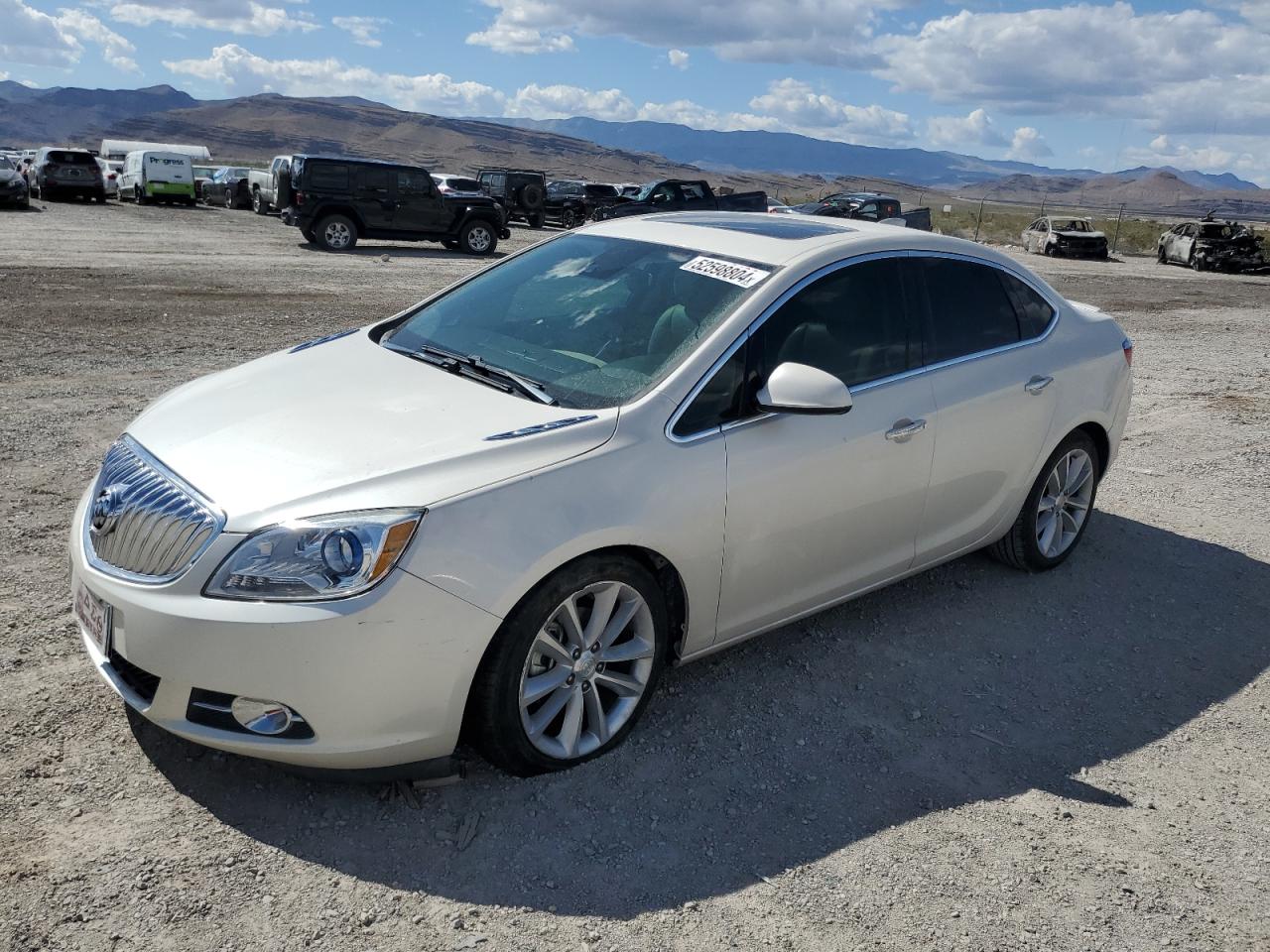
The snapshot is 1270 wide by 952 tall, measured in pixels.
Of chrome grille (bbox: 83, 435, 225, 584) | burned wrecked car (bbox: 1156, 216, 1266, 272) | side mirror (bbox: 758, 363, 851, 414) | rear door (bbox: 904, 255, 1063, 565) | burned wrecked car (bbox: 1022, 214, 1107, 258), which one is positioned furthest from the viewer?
burned wrecked car (bbox: 1022, 214, 1107, 258)

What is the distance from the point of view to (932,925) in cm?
284

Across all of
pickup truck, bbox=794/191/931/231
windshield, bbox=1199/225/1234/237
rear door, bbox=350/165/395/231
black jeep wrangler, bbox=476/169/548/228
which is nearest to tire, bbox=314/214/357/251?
rear door, bbox=350/165/395/231

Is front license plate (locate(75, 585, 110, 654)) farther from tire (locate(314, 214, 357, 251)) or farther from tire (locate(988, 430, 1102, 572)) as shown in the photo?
tire (locate(314, 214, 357, 251))

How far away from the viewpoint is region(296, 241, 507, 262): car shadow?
20906 mm

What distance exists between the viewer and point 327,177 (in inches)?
819

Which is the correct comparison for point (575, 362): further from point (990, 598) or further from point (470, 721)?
point (990, 598)

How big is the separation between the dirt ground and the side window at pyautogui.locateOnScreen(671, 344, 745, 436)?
1.08m

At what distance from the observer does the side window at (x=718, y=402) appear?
11.5 feet

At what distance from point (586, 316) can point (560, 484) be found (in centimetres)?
108

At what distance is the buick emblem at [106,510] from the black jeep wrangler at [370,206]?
61.4 feet

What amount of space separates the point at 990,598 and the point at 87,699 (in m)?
3.82

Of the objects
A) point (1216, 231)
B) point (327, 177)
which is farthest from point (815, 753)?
point (1216, 231)

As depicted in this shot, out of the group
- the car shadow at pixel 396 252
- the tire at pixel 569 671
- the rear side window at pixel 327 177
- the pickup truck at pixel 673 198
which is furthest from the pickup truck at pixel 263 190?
the tire at pixel 569 671

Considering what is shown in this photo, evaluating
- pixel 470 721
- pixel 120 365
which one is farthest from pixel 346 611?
pixel 120 365
